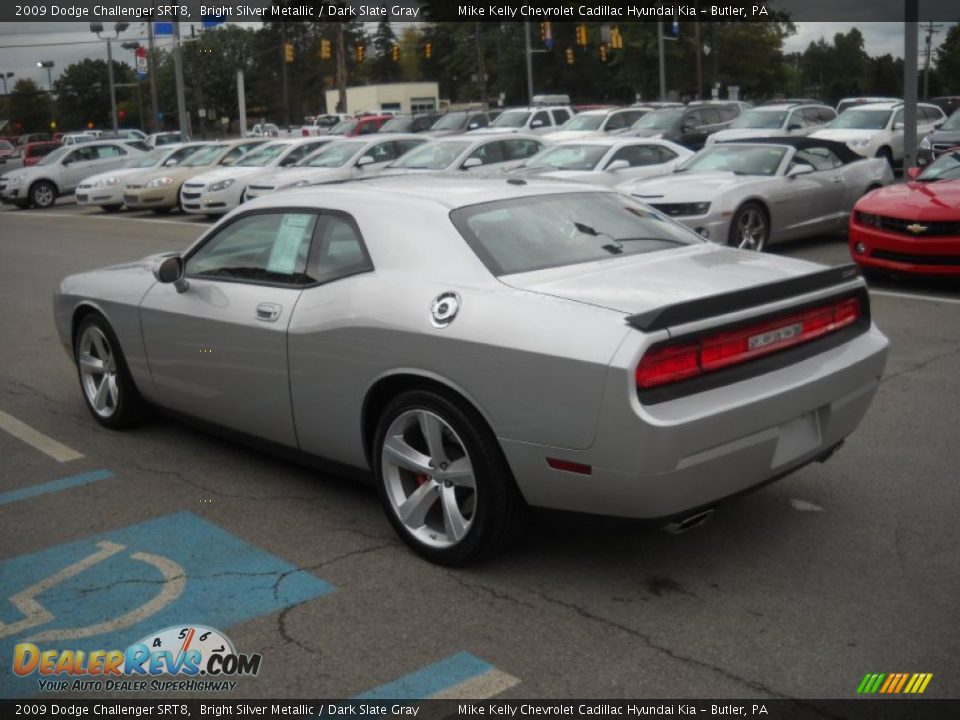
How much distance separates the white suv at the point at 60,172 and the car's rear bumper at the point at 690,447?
29055 mm

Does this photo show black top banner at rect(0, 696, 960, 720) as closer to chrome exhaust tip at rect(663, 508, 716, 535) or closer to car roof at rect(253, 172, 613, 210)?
chrome exhaust tip at rect(663, 508, 716, 535)

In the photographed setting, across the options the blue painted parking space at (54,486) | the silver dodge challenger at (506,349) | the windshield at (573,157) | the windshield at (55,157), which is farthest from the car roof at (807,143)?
the windshield at (55,157)

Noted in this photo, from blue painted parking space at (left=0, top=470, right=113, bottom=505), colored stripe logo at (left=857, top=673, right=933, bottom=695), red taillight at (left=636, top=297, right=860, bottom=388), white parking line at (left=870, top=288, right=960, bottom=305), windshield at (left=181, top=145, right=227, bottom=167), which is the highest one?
windshield at (left=181, top=145, right=227, bottom=167)

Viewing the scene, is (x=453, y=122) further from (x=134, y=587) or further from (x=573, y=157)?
(x=134, y=587)

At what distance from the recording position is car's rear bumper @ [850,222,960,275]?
392 inches

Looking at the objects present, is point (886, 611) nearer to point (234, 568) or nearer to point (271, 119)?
point (234, 568)

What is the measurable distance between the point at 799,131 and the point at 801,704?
2224 cm

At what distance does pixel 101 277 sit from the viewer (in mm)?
6457

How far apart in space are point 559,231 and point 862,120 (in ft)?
66.0

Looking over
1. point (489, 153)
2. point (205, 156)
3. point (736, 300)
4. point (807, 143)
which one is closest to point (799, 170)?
point (807, 143)

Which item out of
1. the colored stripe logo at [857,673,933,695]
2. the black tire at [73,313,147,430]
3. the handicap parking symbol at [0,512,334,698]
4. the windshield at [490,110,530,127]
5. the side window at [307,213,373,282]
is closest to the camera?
the colored stripe logo at [857,673,933,695]

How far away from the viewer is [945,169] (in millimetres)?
11461

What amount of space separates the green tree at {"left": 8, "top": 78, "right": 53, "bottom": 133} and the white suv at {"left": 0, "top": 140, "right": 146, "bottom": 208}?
87.3 m

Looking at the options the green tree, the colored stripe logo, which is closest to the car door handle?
the colored stripe logo
